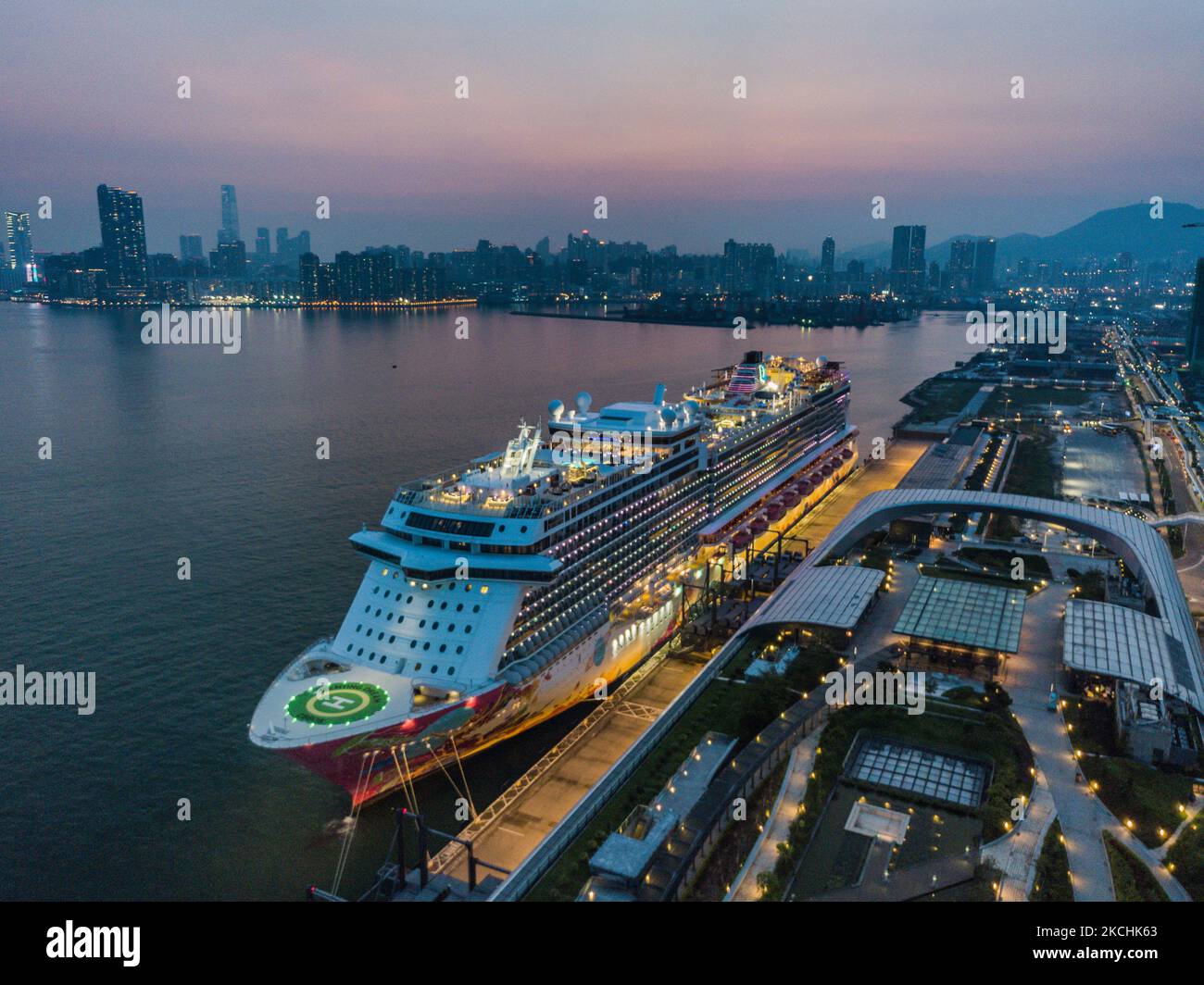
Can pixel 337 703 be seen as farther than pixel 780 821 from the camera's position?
Yes

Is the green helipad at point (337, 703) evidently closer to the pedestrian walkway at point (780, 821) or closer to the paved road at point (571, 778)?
the paved road at point (571, 778)

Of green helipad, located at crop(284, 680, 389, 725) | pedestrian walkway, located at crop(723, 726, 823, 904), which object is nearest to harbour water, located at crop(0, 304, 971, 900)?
green helipad, located at crop(284, 680, 389, 725)

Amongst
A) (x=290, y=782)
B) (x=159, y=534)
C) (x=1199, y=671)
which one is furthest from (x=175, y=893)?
(x=1199, y=671)

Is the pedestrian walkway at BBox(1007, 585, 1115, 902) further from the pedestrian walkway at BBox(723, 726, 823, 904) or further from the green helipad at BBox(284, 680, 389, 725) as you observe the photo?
the green helipad at BBox(284, 680, 389, 725)

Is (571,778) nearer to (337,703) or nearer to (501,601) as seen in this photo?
(501,601)

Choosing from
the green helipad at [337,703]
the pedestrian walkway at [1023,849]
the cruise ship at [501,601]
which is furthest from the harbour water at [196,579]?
the pedestrian walkway at [1023,849]

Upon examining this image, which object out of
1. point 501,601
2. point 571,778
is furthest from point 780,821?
point 501,601
